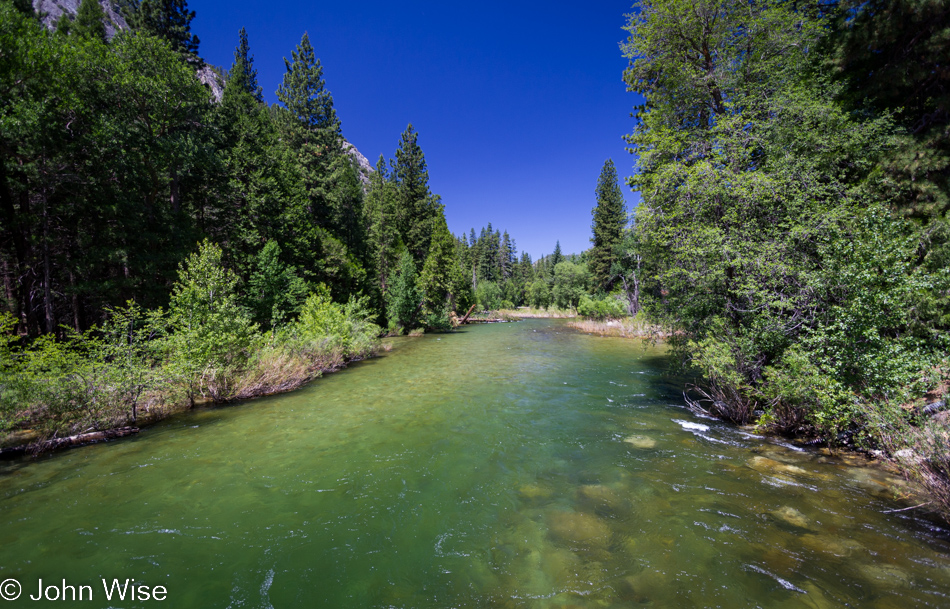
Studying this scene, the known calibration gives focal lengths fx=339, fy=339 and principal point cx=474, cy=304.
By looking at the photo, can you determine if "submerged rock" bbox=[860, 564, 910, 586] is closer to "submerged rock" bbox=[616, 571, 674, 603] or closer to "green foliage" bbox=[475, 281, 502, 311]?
"submerged rock" bbox=[616, 571, 674, 603]

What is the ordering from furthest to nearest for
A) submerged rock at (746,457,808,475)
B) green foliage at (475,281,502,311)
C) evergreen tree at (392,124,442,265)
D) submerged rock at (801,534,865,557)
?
green foliage at (475,281,502,311)
evergreen tree at (392,124,442,265)
submerged rock at (746,457,808,475)
submerged rock at (801,534,865,557)

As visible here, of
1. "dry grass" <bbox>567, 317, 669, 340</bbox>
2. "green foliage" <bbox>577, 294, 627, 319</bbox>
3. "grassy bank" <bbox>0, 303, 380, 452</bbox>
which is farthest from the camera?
"green foliage" <bbox>577, 294, 627, 319</bbox>

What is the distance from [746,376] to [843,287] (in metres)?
2.82

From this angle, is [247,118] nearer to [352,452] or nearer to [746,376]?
[352,452]

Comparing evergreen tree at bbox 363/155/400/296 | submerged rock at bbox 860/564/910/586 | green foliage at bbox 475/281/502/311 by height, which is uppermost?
evergreen tree at bbox 363/155/400/296

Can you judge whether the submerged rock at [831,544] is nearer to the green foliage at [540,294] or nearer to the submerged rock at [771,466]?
the submerged rock at [771,466]

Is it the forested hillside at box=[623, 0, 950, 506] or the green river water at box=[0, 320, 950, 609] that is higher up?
the forested hillside at box=[623, 0, 950, 506]

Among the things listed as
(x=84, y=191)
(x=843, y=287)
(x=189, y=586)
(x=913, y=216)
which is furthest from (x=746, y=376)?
(x=84, y=191)

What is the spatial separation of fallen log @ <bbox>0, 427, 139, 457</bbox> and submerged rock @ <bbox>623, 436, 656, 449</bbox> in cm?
1219

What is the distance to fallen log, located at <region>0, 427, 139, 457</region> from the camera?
6988 millimetres

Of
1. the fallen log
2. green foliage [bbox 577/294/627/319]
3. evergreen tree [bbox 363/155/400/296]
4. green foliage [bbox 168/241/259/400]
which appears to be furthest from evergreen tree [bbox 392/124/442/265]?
the fallen log

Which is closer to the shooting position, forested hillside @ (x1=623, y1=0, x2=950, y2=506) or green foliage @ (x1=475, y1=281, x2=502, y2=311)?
forested hillside @ (x1=623, y1=0, x2=950, y2=506)

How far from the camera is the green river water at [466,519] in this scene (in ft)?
12.6

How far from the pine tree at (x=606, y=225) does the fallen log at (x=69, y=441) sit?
43065mm
